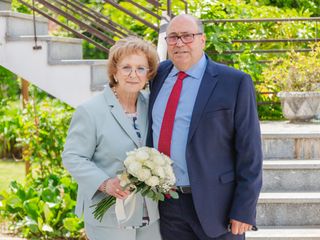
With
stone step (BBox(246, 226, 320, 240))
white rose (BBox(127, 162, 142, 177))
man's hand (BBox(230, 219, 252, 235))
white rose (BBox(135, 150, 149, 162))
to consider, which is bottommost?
stone step (BBox(246, 226, 320, 240))

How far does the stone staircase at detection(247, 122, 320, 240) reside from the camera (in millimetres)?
6199

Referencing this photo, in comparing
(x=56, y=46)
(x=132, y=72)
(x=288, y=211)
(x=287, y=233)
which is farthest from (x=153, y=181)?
(x=56, y=46)

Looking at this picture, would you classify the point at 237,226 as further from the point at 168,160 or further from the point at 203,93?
the point at 203,93

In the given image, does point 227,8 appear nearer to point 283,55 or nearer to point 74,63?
point 283,55

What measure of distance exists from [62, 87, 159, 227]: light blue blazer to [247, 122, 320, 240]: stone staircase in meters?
2.23

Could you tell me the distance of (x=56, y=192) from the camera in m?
8.05

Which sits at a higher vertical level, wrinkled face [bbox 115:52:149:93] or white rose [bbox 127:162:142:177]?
wrinkled face [bbox 115:52:149:93]

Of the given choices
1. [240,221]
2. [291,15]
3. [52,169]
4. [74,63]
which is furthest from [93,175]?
[291,15]

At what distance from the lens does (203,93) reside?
3.97 m

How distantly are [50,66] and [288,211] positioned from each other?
8.08ft

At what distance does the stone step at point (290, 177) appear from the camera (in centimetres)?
660

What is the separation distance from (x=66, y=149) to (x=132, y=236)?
553mm

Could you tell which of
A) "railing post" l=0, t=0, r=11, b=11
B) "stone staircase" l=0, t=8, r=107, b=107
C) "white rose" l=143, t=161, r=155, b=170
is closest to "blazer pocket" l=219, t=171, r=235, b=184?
"white rose" l=143, t=161, r=155, b=170

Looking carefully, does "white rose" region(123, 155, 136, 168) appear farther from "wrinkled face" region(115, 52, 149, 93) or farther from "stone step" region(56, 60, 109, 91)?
"stone step" region(56, 60, 109, 91)
